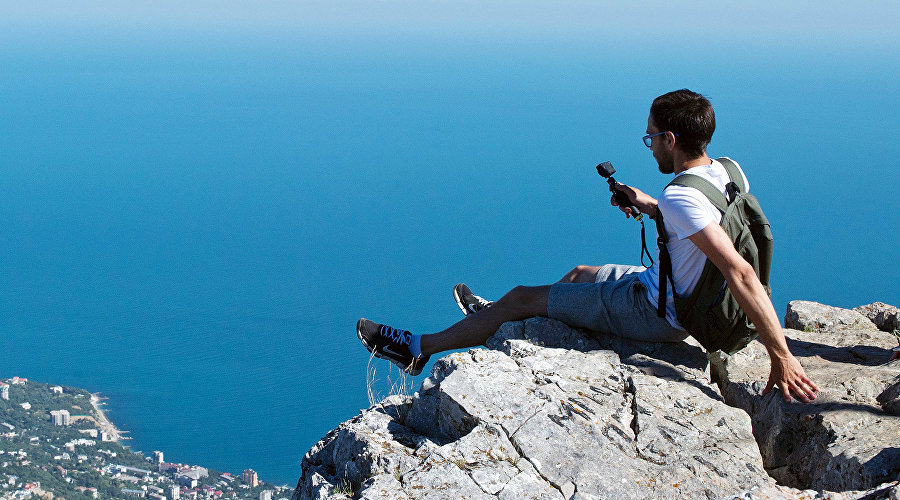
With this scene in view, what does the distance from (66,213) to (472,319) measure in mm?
92660

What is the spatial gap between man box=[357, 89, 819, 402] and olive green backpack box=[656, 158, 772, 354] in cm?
5

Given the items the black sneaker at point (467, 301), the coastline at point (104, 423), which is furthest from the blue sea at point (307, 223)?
the black sneaker at point (467, 301)

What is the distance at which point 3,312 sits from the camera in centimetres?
6284

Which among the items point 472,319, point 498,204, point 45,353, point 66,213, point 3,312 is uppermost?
point 66,213

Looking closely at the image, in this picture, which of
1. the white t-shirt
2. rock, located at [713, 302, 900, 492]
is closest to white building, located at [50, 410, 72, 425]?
the white t-shirt

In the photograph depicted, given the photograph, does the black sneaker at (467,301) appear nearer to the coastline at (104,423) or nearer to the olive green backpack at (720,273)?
the olive green backpack at (720,273)

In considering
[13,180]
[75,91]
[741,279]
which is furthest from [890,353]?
[75,91]

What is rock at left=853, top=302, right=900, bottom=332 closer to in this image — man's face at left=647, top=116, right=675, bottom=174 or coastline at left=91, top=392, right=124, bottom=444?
man's face at left=647, top=116, right=675, bottom=174

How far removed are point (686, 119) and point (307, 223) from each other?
79.5 m

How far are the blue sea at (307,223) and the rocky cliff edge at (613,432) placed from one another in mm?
32300

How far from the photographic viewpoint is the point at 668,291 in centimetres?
407

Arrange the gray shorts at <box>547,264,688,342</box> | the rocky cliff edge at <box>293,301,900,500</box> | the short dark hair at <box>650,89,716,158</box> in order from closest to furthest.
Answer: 1. the rocky cliff edge at <box>293,301,900,500</box>
2. the short dark hair at <box>650,89,716,158</box>
3. the gray shorts at <box>547,264,688,342</box>

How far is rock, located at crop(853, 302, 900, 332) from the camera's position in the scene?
5.38 m

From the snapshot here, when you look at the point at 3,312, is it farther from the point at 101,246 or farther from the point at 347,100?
the point at 347,100
